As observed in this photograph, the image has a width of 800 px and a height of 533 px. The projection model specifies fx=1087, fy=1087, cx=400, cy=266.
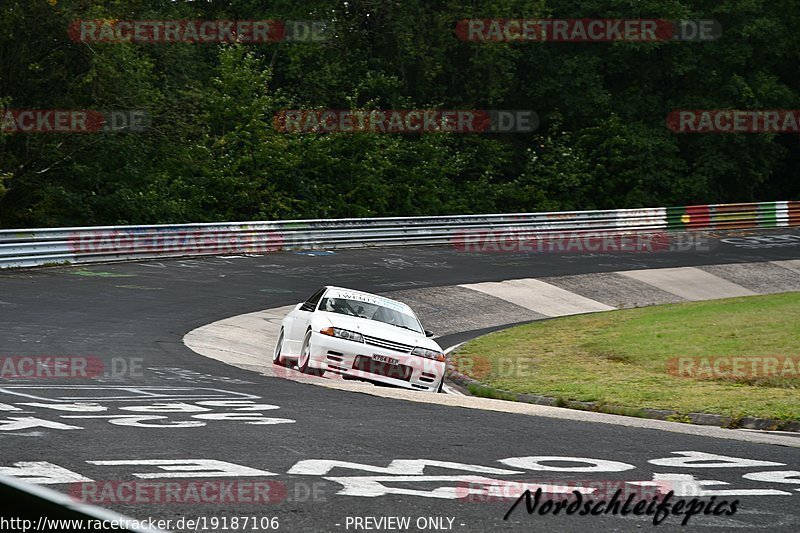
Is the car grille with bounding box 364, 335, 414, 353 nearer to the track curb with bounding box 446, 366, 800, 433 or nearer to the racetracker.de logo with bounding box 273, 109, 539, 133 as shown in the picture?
the track curb with bounding box 446, 366, 800, 433

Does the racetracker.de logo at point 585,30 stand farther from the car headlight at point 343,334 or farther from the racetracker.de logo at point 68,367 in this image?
the racetracker.de logo at point 68,367

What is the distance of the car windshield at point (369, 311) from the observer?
1619 cm

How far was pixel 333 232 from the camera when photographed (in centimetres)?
3634

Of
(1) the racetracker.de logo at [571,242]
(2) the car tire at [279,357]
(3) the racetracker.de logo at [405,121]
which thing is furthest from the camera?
(3) the racetracker.de logo at [405,121]

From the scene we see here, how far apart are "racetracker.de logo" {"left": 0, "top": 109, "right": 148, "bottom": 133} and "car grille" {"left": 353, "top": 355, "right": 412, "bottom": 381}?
24767 millimetres

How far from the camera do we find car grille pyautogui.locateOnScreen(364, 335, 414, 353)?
1520 centimetres

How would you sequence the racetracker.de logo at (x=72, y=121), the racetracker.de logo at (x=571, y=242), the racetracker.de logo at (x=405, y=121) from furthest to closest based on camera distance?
the racetracker.de logo at (x=405, y=121)
the racetracker.de logo at (x=571, y=242)
the racetracker.de logo at (x=72, y=121)

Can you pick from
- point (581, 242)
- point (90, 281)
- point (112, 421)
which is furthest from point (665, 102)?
point (112, 421)

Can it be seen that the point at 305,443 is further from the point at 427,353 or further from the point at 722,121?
the point at 722,121

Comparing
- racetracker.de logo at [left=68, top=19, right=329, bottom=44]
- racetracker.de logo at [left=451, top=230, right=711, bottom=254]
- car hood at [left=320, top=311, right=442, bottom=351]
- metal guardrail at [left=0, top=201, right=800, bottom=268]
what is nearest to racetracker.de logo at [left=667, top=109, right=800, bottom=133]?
metal guardrail at [left=0, top=201, right=800, bottom=268]

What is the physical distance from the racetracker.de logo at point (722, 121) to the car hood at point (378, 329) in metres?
44.5

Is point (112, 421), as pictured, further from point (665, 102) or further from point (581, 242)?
point (665, 102)

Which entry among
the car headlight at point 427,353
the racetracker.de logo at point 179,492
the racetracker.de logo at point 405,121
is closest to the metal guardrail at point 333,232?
the racetracker.de logo at point 405,121

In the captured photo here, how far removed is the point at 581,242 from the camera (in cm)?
Result: 4253
